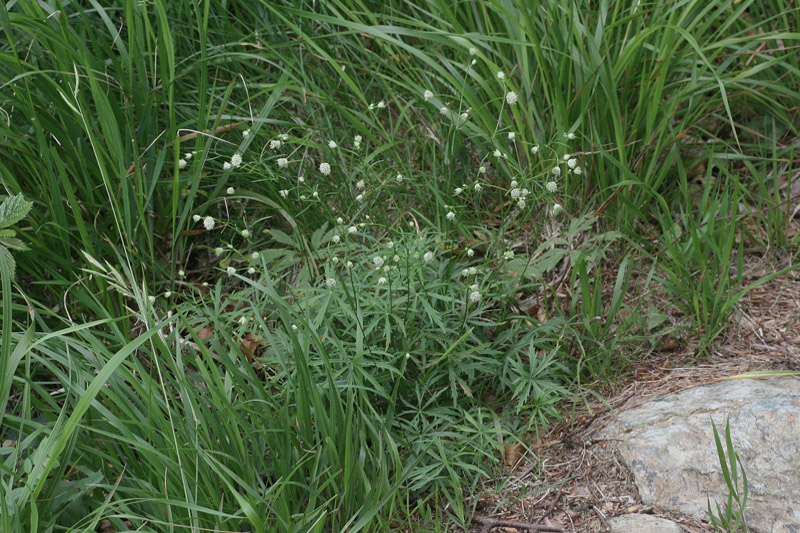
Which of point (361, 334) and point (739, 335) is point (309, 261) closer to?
point (361, 334)

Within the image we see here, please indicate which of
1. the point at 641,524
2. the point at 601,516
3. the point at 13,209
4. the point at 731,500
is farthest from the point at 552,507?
the point at 13,209

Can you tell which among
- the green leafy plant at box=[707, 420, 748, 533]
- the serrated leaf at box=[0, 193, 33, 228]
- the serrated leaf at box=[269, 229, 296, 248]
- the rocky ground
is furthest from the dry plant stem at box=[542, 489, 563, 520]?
the serrated leaf at box=[0, 193, 33, 228]

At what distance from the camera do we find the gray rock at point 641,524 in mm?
1669

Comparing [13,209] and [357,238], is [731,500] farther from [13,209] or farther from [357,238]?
[13,209]

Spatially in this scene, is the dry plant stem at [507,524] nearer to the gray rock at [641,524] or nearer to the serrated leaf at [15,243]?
the gray rock at [641,524]

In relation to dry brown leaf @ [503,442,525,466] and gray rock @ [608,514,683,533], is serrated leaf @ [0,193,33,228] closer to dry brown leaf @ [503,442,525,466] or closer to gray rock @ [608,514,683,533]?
dry brown leaf @ [503,442,525,466]

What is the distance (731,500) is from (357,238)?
5.18ft

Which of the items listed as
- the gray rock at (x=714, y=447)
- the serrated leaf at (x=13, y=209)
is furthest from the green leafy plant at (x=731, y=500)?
the serrated leaf at (x=13, y=209)

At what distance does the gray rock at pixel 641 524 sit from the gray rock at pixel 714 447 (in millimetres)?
66

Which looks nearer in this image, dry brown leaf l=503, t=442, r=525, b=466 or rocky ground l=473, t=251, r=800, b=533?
rocky ground l=473, t=251, r=800, b=533

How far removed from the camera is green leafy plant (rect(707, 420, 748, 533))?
1579mm

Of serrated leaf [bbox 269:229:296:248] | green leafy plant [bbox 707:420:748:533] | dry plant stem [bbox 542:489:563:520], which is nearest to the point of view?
green leafy plant [bbox 707:420:748:533]

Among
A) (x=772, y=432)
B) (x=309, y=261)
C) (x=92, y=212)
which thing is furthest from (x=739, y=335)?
(x=92, y=212)

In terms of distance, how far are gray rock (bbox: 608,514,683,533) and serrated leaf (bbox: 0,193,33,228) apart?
186 cm
